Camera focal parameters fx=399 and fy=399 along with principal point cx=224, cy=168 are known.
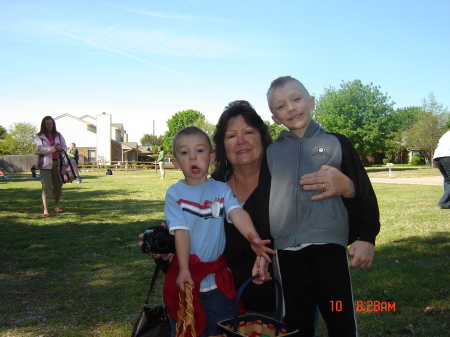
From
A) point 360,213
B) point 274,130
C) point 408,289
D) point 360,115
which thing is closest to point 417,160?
point 274,130

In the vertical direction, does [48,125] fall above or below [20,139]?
below

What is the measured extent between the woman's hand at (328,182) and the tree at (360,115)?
40.8 metres

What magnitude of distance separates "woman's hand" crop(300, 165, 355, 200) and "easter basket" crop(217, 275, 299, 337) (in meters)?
0.60

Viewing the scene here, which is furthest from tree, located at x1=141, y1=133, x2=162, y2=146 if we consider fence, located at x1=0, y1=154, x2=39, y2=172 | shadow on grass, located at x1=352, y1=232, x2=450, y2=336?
shadow on grass, located at x1=352, y1=232, x2=450, y2=336

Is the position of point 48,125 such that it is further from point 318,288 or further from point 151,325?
point 318,288

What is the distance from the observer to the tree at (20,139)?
6009 cm

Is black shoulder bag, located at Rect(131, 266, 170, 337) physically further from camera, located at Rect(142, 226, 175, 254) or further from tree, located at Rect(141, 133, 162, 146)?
tree, located at Rect(141, 133, 162, 146)

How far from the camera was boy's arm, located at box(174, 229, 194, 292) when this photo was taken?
228cm

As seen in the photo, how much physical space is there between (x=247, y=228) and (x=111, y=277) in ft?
11.0

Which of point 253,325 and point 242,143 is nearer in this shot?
point 253,325

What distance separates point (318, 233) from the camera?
2139 mm

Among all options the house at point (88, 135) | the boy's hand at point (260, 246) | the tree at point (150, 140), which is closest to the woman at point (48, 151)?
the boy's hand at point (260, 246)
